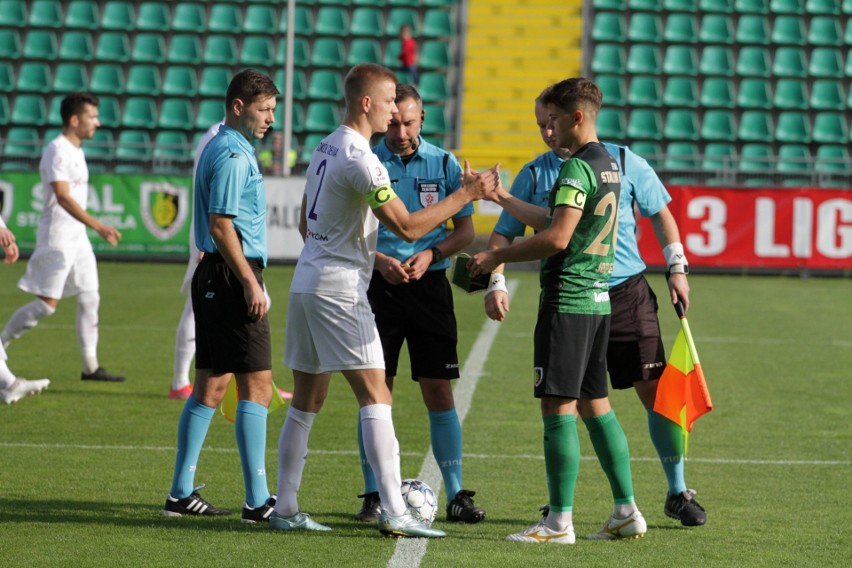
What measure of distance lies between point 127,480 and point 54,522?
3.07ft

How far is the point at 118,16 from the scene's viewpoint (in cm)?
2708

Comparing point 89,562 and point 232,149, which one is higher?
point 232,149

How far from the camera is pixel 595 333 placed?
211 inches

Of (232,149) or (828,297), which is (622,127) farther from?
(232,149)

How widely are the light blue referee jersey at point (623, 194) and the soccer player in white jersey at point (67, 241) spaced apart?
4239 mm

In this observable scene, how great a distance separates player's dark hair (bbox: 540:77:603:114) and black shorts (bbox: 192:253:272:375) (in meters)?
1.60

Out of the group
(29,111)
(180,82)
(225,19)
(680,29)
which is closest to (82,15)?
(29,111)

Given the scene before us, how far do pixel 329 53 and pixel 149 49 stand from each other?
12.3 ft


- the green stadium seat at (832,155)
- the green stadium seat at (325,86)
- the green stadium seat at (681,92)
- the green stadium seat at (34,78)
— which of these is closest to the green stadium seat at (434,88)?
the green stadium seat at (325,86)

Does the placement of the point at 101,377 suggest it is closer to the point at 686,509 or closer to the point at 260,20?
the point at 686,509

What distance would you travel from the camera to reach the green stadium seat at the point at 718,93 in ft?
82.8

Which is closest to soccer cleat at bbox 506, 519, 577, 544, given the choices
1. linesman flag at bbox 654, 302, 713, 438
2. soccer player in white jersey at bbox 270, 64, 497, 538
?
soccer player in white jersey at bbox 270, 64, 497, 538

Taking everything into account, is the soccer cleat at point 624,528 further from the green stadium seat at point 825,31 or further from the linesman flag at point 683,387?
the green stadium seat at point 825,31

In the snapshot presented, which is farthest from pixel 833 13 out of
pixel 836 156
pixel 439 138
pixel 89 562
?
pixel 89 562
